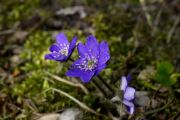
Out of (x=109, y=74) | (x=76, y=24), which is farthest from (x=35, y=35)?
(x=109, y=74)

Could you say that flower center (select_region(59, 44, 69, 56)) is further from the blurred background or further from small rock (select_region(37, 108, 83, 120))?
small rock (select_region(37, 108, 83, 120))

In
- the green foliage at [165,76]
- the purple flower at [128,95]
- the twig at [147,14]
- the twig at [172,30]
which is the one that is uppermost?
the twig at [147,14]

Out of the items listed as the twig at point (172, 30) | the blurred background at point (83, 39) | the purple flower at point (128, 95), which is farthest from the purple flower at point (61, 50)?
the twig at point (172, 30)

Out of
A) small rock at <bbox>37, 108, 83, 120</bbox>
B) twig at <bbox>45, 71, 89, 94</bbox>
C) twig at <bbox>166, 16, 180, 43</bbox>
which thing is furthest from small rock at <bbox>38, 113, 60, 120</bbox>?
twig at <bbox>166, 16, 180, 43</bbox>

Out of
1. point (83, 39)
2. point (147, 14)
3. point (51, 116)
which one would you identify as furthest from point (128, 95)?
point (147, 14)

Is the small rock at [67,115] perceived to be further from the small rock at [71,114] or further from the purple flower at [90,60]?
the purple flower at [90,60]
